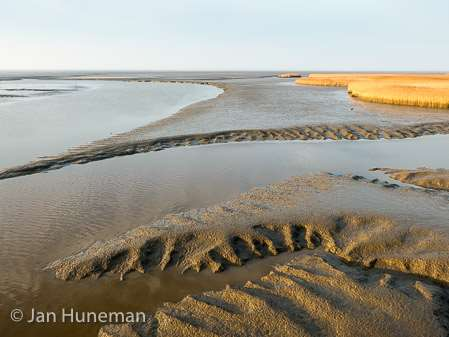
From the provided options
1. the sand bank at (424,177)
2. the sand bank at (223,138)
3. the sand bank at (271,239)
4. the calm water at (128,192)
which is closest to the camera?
the calm water at (128,192)

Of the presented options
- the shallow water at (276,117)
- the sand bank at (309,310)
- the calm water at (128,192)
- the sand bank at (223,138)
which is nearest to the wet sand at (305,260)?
the sand bank at (309,310)

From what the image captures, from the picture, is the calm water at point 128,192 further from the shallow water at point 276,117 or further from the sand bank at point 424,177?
the sand bank at point 424,177

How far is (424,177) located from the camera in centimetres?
1038

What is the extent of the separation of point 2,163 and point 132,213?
7780mm

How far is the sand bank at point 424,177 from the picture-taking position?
986 centimetres

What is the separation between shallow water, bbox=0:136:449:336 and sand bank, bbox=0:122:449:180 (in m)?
0.82

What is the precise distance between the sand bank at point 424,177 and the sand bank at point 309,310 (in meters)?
5.61

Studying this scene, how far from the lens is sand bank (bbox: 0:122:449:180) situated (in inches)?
499

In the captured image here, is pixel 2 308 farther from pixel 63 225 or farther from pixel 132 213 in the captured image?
pixel 132 213

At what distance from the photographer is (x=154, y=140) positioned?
52.9 ft

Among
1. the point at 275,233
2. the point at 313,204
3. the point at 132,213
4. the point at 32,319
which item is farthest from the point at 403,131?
the point at 32,319

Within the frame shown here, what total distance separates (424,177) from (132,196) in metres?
8.71

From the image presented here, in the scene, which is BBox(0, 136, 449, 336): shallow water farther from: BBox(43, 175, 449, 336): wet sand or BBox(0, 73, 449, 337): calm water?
BBox(43, 175, 449, 336): wet sand

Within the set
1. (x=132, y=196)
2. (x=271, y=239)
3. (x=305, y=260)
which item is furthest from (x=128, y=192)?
(x=305, y=260)
